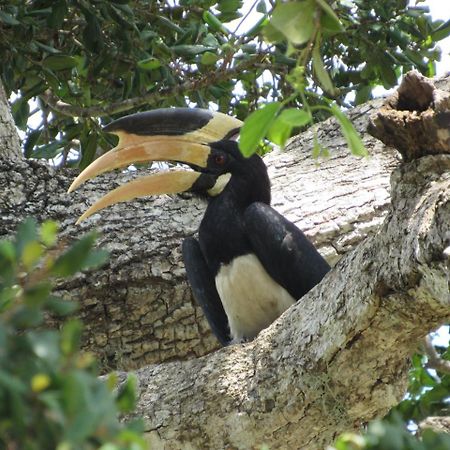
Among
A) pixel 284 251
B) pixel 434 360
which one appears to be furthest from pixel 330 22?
pixel 434 360

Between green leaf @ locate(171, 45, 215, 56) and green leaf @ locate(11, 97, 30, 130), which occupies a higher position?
green leaf @ locate(11, 97, 30, 130)

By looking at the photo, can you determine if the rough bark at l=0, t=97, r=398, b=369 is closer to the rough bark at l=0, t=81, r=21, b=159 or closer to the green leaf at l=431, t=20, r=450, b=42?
the rough bark at l=0, t=81, r=21, b=159

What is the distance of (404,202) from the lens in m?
3.66

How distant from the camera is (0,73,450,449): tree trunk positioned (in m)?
3.62

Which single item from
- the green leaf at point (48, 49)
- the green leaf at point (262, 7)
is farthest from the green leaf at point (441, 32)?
the green leaf at point (48, 49)

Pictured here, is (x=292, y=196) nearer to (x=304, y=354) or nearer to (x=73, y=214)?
(x=73, y=214)

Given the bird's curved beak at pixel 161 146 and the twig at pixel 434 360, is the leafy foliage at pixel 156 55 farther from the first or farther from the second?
the twig at pixel 434 360

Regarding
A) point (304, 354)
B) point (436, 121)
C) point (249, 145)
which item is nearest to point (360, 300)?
Answer: point (304, 354)

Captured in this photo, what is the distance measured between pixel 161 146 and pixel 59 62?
0.72 meters

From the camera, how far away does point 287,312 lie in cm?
421

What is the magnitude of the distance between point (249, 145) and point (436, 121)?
1.28 meters

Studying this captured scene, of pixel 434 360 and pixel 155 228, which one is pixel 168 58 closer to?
pixel 155 228

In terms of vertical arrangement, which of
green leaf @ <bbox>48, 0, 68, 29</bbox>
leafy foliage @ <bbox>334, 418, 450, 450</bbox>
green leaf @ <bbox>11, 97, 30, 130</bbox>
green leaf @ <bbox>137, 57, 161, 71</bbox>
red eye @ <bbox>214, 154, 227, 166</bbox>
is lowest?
leafy foliage @ <bbox>334, 418, 450, 450</bbox>

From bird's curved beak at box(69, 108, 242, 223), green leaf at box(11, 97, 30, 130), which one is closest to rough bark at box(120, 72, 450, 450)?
bird's curved beak at box(69, 108, 242, 223)
